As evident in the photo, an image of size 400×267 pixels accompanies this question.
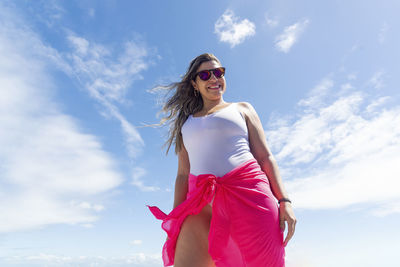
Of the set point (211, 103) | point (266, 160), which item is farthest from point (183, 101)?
point (266, 160)

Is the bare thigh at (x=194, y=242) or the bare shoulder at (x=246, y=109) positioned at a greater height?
the bare shoulder at (x=246, y=109)

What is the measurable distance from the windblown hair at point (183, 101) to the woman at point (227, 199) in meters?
0.39

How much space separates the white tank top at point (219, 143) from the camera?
330 centimetres

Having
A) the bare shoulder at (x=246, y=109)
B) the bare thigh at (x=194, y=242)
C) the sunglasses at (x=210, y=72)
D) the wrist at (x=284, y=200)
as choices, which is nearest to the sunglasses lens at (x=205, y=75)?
the sunglasses at (x=210, y=72)

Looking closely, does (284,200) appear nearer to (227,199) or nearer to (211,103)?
(227,199)

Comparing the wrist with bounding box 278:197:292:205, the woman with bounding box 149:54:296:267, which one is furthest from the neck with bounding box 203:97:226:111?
the wrist with bounding box 278:197:292:205

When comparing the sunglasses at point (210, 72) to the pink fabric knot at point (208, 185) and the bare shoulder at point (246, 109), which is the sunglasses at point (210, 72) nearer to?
the bare shoulder at point (246, 109)

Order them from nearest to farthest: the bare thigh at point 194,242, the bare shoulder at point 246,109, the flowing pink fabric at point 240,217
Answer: the flowing pink fabric at point 240,217
the bare thigh at point 194,242
the bare shoulder at point 246,109

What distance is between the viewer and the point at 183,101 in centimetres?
440

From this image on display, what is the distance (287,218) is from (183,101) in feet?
7.08

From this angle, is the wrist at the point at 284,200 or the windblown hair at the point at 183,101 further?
the windblown hair at the point at 183,101

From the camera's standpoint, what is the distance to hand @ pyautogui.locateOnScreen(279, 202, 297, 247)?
306 cm

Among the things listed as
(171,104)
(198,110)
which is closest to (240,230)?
(198,110)

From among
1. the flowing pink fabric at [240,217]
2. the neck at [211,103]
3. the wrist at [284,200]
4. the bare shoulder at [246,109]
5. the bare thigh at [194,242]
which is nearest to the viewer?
the flowing pink fabric at [240,217]
